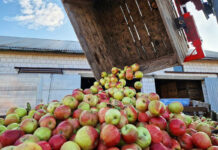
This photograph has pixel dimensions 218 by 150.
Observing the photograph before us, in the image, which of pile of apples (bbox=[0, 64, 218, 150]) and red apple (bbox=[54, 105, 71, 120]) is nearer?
pile of apples (bbox=[0, 64, 218, 150])

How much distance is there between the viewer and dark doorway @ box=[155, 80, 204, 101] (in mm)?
11828

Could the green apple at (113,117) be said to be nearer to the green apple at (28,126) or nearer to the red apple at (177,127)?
the red apple at (177,127)

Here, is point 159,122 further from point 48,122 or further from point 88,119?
point 48,122

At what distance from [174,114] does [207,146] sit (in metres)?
0.46

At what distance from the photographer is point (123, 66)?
Answer: 3365 mm

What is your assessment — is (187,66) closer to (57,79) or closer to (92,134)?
(57,79)

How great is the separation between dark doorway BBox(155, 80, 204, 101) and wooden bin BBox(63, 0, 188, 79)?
10.5 metres

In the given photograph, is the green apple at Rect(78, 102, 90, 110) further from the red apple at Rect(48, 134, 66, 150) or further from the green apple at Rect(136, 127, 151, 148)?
the green apple at Rect(136, 127, 151, 148)

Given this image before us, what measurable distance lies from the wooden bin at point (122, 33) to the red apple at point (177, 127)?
1.27m

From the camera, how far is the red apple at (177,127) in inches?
55.0

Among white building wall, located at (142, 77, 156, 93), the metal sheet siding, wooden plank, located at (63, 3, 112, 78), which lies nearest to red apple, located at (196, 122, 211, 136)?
wooden plank, located at (63, 3, 112, 78)

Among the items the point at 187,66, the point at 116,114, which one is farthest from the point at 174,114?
the point at 187,66

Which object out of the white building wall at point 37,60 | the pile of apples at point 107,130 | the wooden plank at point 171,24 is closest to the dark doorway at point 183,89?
the white building wall at point 37,60

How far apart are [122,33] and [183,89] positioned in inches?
432
